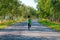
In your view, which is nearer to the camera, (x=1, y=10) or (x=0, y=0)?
(x=0, y=0)

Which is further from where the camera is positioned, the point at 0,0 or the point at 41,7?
the point at 41,7

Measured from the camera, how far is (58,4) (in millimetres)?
72062

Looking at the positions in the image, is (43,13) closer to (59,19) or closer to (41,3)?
(41,3)

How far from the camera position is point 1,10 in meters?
81.4

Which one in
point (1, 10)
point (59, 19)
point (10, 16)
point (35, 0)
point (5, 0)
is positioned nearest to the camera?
point (5, 0)

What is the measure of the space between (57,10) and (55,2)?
4.15 metres

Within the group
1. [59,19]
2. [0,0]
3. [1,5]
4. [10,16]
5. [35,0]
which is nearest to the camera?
[0,0]

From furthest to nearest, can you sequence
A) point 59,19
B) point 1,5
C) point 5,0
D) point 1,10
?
1. point 59,19
2. point 1,10
3. point 1,5
4. point 5,0

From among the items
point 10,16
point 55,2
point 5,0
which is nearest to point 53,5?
point 55,2

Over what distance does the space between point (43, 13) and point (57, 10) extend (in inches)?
1640

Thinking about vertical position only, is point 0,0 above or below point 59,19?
above

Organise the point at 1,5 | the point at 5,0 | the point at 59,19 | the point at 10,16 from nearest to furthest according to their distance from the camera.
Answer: the point at 5,0 → the point at 1,5 → the point at 59,19 → the point at 10,16

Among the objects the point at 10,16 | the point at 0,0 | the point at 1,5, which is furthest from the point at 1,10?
the point at 10,16

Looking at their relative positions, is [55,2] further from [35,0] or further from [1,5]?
[35,0]
